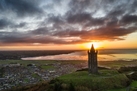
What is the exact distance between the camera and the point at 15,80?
6256cm

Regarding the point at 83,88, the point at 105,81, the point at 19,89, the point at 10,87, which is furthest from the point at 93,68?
the point at 10,87

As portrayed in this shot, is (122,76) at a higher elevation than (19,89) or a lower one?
higher

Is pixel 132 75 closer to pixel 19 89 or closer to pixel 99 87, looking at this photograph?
pixel 99 87

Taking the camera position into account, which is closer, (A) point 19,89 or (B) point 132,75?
(A) point 19,89

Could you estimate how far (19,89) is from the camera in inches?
2020

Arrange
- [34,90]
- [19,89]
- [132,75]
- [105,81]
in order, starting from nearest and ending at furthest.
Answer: [105,81]
[34,90]
[19,89]
[132,75]

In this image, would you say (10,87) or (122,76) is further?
(10,87)

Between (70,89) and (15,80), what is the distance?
96.1 feet

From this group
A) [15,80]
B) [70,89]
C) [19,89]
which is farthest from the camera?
[15,80]

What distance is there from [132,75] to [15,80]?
139 ft

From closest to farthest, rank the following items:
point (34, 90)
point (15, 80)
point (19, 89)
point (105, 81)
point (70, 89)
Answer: point (70, 89), point (105, 81), point (34, 90), point (19, 89), point (15, 80)

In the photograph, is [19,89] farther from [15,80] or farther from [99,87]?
[99,87]

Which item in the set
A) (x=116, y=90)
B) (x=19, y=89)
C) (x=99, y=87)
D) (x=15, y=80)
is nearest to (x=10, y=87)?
(x=19, y=89)

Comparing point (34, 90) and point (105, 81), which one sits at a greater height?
point (105, 81)
